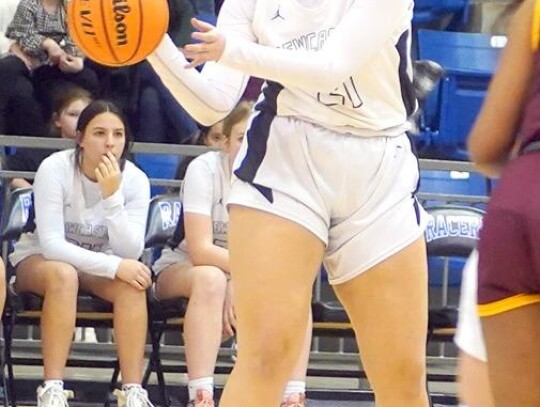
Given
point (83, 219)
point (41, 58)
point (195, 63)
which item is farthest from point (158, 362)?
point (195, 63)

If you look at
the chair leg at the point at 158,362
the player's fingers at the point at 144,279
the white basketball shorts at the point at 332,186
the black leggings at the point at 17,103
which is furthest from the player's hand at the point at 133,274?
the white basketball shorts at the point at 332,186

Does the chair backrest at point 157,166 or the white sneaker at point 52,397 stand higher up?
the chair backrest at point 157,166

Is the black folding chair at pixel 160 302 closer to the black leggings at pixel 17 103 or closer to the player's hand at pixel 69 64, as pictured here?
the black leggings at pixel 17 103

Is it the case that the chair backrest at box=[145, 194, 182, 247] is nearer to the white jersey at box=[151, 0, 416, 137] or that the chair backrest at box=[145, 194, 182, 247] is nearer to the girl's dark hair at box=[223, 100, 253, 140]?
the girl's dark hair at box=[223, 100, 253, 140]

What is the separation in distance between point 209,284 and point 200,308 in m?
0.11

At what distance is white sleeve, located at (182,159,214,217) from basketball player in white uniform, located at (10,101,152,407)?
216 mm

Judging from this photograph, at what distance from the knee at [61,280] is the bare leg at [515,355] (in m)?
3.23

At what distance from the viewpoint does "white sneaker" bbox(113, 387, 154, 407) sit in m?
5.39

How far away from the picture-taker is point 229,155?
227 inches

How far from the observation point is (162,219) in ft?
19.4

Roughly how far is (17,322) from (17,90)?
176 centimetres

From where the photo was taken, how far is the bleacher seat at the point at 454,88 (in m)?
7.94

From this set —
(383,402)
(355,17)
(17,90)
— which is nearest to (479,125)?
(355,17)

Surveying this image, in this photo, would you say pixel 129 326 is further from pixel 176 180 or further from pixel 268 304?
pixel 268 304
